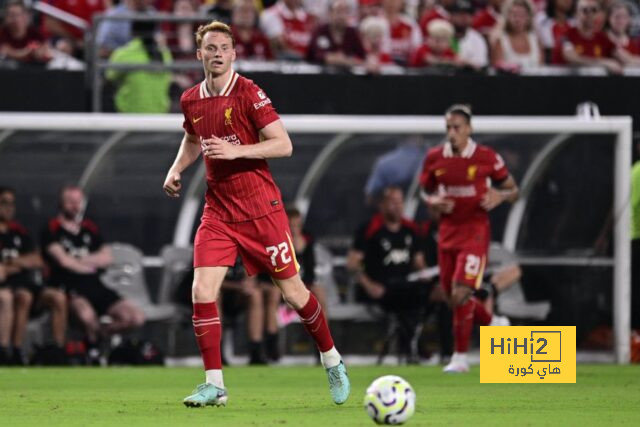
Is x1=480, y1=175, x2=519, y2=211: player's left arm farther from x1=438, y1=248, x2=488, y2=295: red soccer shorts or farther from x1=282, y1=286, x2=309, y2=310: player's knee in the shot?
x1=282, y1=286, x2=309, y2=310: player's knee

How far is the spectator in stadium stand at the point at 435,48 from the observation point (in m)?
15.6

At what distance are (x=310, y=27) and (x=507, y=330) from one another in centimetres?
826

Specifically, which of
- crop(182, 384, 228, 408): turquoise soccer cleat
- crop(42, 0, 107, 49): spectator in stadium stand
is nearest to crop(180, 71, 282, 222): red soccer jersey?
crop(182, 384, 228, 408): turquoise soccer cleat

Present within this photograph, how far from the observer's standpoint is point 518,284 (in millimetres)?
15070

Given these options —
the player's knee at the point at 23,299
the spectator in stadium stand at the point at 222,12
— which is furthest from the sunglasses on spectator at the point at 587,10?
the player's knee at the point at 23,299

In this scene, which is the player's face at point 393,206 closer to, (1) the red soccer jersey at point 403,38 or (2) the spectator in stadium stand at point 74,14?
(1) the red soccer jersey at point 403,38

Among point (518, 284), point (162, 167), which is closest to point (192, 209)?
point (162, 167)

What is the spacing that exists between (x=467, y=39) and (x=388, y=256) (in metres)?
3.05

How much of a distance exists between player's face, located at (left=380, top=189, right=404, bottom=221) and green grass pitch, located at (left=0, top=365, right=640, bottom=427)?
2120mm

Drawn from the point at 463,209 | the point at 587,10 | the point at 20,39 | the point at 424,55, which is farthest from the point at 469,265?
the point at 20,39

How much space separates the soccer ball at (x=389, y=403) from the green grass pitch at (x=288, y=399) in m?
0.20

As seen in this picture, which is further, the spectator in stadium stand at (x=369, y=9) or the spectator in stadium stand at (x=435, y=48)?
the spectator in stadium stand at (x=369, y=9)

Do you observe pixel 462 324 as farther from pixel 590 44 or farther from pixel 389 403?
pixel 389 403

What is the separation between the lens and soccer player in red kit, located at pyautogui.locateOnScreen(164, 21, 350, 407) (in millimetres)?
8070
